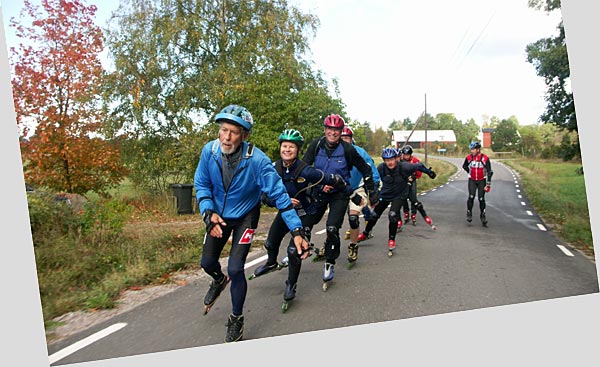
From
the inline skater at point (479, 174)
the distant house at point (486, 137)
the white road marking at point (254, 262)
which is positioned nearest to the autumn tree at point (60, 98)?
the white road marking at point (254, 262)

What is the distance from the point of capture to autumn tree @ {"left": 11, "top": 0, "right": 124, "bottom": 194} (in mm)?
6027

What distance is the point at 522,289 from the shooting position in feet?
15.8

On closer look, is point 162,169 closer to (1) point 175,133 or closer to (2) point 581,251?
(1) point 175,133

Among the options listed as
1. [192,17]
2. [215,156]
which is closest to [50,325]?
[215,156]

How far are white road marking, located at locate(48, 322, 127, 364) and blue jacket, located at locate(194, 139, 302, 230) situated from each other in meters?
1.31

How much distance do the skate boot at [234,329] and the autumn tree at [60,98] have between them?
179 inches

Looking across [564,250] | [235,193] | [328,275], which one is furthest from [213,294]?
[564,250]

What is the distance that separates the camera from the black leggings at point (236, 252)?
135 inches

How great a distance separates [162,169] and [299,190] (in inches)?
362

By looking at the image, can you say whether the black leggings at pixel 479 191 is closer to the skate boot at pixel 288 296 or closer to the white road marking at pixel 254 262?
the white road marking at pixel 254 262

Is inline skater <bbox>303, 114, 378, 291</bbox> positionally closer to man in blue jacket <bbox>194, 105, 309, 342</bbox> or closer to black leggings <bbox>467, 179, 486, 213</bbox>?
man in blue jacket <bbox>194, 105, 309, 342</bbox>

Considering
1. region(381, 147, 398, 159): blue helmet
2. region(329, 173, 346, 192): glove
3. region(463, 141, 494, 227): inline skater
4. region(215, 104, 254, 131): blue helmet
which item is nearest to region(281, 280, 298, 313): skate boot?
region(329, 173, 346, 192): glove

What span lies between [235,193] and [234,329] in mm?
1112

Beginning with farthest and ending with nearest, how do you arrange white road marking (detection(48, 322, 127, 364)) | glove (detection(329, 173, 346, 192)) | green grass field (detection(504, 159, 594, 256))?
A: green grass field (detection(504, 159, 594, 256)) < glove (detection(329, 173, 346, 192)) < white road marking (detection(48, 322, 127, 364))
